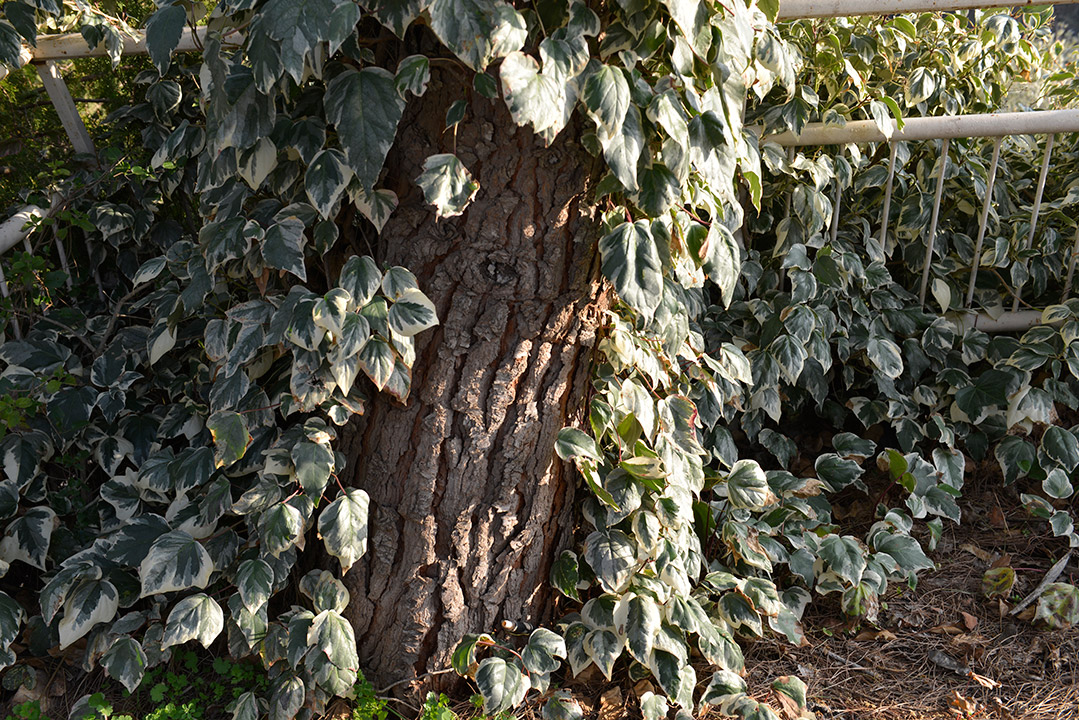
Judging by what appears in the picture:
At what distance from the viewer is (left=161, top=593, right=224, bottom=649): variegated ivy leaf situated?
1631mm

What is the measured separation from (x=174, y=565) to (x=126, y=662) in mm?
247

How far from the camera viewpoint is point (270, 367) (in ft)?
5.84

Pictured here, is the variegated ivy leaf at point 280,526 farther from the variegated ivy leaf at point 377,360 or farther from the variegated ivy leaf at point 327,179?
the variegated ivy leaf at point 327,179

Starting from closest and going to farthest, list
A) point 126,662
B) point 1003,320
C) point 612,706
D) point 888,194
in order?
1. point 126,662
2. point 612,706
3. point 888,194
4. point 1003,320

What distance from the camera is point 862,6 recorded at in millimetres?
2098

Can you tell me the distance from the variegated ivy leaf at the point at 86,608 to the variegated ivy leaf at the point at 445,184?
1.14 metres

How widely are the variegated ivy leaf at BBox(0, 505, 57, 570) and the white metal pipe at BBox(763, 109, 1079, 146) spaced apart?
2137 millimetres

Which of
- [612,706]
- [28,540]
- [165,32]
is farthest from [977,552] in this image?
[28,540]

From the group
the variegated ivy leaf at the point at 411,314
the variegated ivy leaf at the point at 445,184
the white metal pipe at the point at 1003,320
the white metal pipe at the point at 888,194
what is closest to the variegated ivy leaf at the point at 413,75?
the variegated ivy leaf at the point at 445,184

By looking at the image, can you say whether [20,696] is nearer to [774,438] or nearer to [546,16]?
[546,16]

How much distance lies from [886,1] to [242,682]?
7.60 feet

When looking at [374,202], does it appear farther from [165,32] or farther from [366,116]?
[165,32]

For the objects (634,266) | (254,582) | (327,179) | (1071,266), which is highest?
(327,179)

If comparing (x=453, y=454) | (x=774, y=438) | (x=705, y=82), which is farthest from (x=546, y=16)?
(x=774, y=438)
